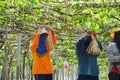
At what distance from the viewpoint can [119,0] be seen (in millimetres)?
8039

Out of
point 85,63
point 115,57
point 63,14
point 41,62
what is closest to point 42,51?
point 41,62

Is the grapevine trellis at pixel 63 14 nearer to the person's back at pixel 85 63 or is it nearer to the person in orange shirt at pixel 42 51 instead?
the person in orange shirt at pixel 42 51

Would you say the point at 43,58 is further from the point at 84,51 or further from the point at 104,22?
the point at 104,22

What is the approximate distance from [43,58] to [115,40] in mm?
1465

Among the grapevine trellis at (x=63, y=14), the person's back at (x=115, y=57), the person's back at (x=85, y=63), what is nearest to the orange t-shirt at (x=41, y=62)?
the person's back at (x=85, y=63)

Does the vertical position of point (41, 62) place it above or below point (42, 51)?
below

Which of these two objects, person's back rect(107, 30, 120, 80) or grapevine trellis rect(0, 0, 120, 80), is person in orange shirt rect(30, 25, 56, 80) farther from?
person's back rect(107, 30, 120, 80)

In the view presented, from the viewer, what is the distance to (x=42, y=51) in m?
6.78

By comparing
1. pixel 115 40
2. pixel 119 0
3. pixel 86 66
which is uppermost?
pixel 119 0

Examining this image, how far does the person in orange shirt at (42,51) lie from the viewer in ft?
22.3

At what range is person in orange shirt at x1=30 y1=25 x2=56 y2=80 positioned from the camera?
679 cm

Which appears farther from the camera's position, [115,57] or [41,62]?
[41,62]

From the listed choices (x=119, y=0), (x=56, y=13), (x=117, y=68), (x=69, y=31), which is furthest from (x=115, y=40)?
(x=69, y=31)

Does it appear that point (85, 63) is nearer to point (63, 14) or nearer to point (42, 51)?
point (42, 51)
